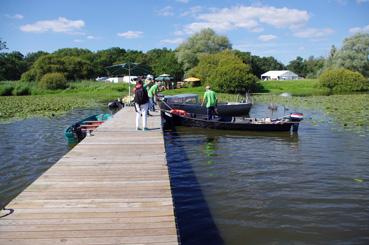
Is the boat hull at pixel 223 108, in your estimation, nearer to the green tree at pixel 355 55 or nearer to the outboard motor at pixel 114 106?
the outboard motor at pixel 114 106

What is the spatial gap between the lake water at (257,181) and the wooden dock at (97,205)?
4.49 feet

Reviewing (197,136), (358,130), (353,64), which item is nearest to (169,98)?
(197,136)

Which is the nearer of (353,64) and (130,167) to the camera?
(130,167)

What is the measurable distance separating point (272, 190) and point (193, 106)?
632 inches

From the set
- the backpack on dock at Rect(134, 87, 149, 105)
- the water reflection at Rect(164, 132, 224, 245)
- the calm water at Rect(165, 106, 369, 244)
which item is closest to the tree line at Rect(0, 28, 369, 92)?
the calm water at Rect(165, 106, 369, 244)

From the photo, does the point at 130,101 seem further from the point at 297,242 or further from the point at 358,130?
the point at 297,242

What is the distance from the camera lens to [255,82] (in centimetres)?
6366

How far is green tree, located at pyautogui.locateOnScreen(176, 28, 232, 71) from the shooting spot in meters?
76.1

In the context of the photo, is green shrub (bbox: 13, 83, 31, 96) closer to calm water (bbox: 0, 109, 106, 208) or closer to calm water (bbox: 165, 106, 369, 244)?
calm water (bbox: 0, 109, 106, 208)

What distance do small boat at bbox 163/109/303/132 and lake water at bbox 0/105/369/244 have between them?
0.57 meters

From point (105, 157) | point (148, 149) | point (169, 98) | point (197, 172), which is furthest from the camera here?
point (169, 98)

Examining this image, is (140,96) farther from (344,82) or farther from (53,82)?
(344,82)

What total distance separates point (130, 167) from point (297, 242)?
12.7ft

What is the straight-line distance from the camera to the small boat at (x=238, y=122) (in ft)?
64.5
